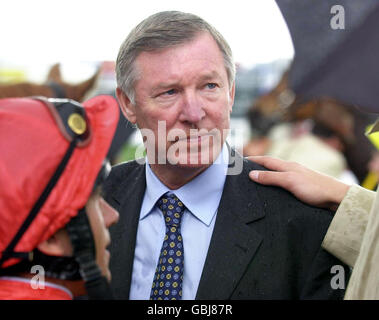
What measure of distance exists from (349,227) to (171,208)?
0.77m

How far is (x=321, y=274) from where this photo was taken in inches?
88.7

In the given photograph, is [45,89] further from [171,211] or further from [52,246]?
[52,246]

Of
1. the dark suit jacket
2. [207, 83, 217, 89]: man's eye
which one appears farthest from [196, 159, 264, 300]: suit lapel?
[207, 83, 217, 89]: man's eye

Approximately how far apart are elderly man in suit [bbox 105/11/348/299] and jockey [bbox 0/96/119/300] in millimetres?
504

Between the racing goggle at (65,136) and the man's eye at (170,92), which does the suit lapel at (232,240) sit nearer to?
the man's eye at (170,92)

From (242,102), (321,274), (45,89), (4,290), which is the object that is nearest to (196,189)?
(321,274)

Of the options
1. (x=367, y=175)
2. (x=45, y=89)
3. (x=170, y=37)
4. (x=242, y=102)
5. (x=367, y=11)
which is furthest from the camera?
(x=242, y=102)

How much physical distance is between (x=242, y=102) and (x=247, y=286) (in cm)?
872

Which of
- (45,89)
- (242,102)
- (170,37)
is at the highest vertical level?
(170,37)

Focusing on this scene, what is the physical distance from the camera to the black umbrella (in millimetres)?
1688

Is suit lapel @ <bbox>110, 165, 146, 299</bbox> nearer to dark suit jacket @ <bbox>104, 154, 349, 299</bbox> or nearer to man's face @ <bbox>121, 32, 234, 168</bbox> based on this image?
dark suit jacket @ <bbox>104, 154, 349, 299</bbox>

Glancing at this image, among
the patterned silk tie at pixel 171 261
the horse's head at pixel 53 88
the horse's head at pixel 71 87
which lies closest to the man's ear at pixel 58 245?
the patterned silk tie at pixel 171 261

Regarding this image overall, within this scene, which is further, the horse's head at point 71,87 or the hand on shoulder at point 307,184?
the horse's head at point 71,87

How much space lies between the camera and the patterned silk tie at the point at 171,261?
2.23 meters
